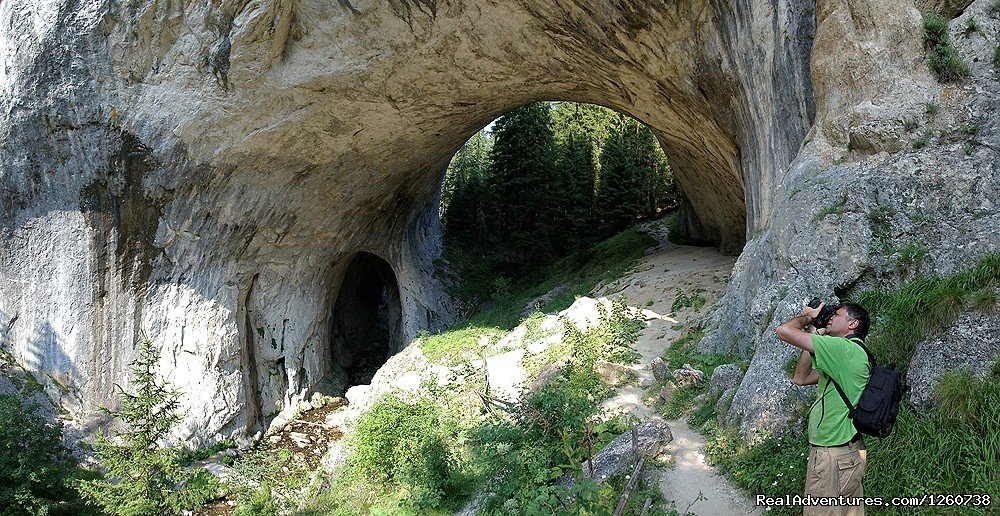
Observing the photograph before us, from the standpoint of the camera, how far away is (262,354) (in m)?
14.7

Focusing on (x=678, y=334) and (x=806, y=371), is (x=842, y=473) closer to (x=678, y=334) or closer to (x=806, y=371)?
(x=806, y=371)

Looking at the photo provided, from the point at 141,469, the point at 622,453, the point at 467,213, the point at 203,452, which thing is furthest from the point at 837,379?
the point at 467,213

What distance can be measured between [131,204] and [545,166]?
15534 millimetres

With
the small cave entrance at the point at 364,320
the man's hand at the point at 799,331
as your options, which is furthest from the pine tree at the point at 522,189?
the man's hand at the point at 799,331

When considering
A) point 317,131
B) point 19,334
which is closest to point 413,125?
point 317,131

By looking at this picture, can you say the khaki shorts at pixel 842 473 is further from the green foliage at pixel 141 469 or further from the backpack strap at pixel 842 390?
A: the green foliage at pixel 141 469

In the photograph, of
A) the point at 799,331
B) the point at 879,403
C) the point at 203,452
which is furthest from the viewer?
the point at 203,452

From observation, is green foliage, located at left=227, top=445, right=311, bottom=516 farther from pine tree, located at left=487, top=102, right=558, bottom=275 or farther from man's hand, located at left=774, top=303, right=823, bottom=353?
pine tree, located at left=487, top=102, right=558, bottom=275

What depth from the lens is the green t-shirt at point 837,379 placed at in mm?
2963

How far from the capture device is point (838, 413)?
2992 millimetres

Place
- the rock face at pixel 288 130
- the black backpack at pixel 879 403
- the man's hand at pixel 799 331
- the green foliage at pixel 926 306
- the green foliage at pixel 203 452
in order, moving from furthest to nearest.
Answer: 1. the green foliage at pixel 203 452
2. the rock face at pixel 288 130
3. the green foliage at pixel 926 306
4. the man's hand at pixel 799 331
5. the black backpack at pixel 879 403

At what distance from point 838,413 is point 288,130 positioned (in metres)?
11.9

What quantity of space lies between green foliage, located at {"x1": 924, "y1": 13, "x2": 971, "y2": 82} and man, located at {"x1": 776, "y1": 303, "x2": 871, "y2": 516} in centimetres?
378

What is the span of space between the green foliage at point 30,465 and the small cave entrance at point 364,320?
9635 mm
